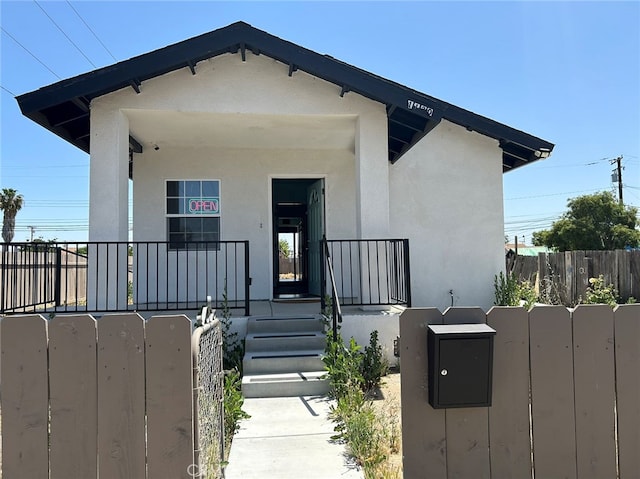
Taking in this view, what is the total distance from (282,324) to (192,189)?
3540 millimetres

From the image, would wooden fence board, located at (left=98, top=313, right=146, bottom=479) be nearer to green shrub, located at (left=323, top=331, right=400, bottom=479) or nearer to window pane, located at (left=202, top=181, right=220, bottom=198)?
green shrub, located at (left=323, top=331, right=400, bottom=479)

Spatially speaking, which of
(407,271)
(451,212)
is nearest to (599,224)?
(451,212)

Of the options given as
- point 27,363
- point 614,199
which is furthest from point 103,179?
point 614,199

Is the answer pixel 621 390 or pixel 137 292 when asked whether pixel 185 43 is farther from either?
pixel 621 390

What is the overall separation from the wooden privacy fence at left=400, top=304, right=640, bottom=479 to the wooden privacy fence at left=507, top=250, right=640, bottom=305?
9.91 metres

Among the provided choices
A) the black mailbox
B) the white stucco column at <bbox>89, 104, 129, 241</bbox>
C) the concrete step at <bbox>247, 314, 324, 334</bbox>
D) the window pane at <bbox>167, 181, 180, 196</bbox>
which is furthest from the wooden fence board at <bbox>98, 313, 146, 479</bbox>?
the window pane at <bbox>167, 181, 180, 196</bbox>

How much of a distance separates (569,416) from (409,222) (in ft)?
18.3

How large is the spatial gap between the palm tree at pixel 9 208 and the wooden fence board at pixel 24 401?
104ft

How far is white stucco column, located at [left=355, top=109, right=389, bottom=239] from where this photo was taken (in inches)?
263

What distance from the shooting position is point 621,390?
8.44 feet

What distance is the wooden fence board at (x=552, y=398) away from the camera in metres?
2.52

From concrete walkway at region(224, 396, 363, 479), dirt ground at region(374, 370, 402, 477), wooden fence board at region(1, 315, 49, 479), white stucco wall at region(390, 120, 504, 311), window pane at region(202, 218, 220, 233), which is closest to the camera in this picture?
wooden fence board at region(1, 315, 49, 479)

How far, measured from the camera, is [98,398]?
A: 226 centimetres

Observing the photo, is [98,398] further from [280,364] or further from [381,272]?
[381,272]
